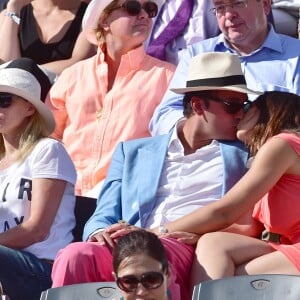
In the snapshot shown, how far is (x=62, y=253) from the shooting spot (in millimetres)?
5164

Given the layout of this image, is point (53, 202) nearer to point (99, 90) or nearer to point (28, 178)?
point (28, 178)

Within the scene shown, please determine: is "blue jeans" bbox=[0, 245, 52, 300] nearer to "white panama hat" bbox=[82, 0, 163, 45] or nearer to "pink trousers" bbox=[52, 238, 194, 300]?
"pink trousers" bbox=[52, 238, 194, 300]

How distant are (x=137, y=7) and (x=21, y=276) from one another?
1817 millimetres

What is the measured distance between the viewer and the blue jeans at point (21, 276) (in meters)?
5.64

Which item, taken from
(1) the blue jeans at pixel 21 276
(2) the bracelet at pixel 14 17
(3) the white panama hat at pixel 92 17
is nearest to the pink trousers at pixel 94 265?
(1) the blue jeans at pixel 21 276

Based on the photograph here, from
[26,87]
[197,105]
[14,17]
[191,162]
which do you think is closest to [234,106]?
[197,105]

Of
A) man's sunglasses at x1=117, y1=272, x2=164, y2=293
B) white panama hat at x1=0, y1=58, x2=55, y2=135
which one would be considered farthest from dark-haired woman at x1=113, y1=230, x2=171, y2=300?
white panama hat at x1=0, y1=58, x2=55, y2=135

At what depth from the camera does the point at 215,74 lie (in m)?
5.68

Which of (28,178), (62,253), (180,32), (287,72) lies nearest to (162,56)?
(180,32)

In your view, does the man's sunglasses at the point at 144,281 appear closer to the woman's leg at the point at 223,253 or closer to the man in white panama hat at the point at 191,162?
the woman's leg at the point at 223,253

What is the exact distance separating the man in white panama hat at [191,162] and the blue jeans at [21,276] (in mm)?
322

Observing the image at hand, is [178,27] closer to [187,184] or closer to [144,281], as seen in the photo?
[187,184]

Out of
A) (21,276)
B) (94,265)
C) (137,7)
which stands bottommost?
(21,276)

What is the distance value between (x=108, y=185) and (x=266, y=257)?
1.08 meters
